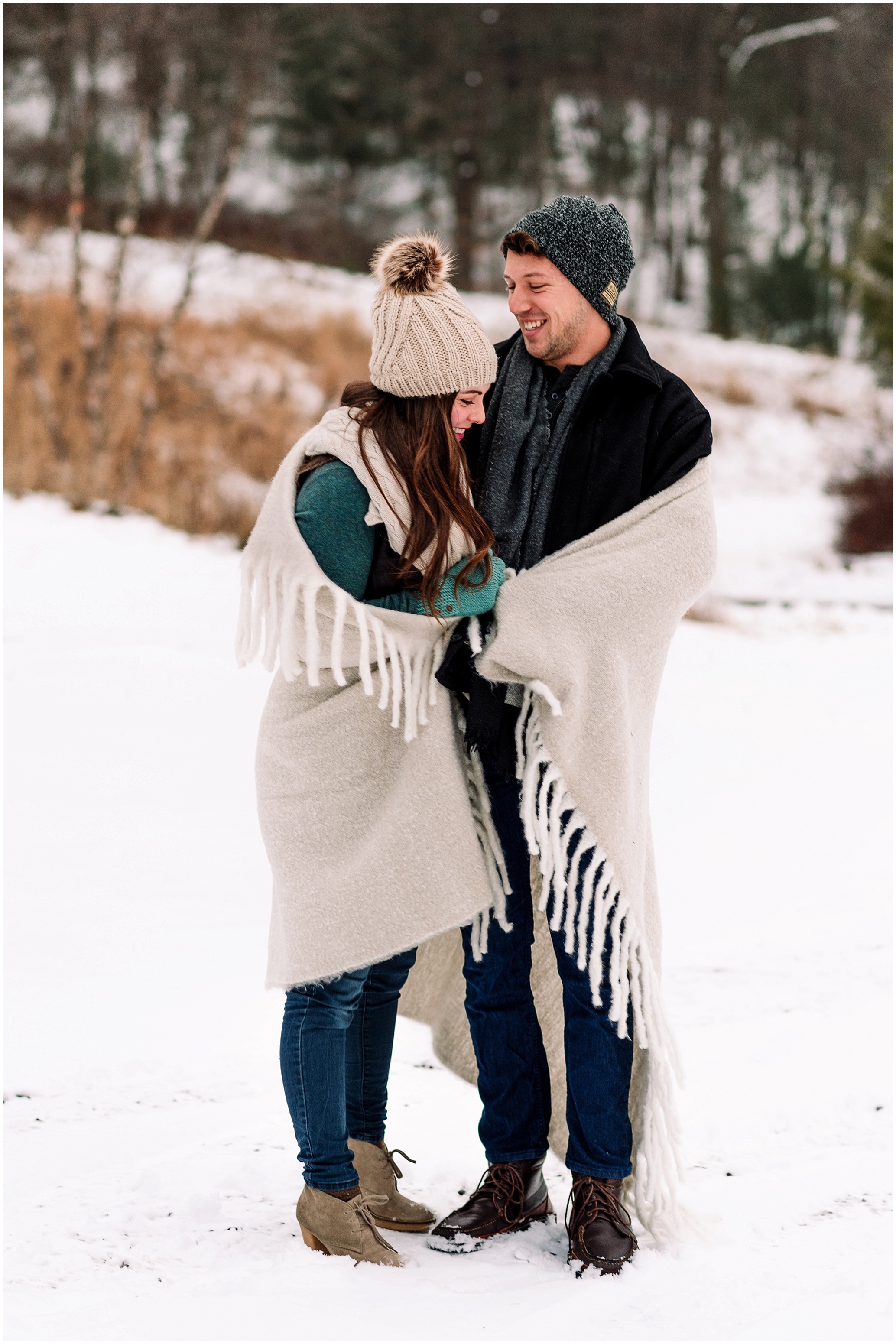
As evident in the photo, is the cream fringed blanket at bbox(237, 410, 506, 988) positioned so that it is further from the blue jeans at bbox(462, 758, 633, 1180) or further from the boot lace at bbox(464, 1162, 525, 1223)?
the boot lace at bbox(464, 1162, 525, 1223)

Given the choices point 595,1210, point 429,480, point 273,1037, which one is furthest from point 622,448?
point 273,1037

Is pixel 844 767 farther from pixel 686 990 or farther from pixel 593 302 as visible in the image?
pixel 593 302

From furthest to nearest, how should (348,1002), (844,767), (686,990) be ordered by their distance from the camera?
(844,767) < (686,990) < (348,1002)

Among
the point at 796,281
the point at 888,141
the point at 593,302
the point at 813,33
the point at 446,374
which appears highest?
the point at 813,33

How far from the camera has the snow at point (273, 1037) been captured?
2.15 meters

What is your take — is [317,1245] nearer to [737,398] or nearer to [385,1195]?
[385,1195]

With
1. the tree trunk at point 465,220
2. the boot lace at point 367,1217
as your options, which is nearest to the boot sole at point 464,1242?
the boot lace at point 367,1217

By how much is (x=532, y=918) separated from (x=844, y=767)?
3.82 m

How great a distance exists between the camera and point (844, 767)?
5906mm

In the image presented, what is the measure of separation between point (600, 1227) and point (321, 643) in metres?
1.21

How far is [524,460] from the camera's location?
2.34 m

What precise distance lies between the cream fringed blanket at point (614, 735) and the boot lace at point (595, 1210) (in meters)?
0.08

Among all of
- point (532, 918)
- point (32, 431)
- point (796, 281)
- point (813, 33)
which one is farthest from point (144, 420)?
point (813, 33)

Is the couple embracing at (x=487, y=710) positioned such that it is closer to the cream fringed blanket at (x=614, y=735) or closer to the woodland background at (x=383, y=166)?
the cream fringed blanket at (x=614, y=735)
